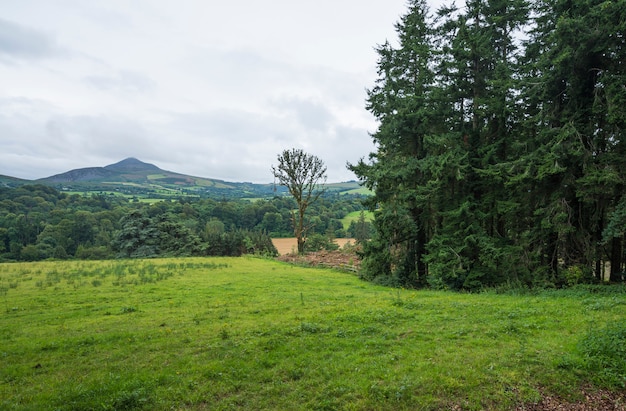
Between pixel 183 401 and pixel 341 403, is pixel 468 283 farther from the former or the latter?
pixel 183 401

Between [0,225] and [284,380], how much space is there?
255 feet

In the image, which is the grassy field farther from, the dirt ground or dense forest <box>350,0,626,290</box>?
the dirt ground

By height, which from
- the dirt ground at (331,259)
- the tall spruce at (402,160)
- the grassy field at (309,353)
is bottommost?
the dirt ground at (331,259)

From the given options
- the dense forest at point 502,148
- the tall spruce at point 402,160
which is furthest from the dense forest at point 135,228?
the dense forest at point 502,148

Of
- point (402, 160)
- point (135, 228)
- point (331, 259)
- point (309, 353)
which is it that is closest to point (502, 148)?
point (402, 160)

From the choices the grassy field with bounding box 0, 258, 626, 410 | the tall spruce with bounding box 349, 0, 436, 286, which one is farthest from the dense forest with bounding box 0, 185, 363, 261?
the grassy field with bounding box 0, 258, 626, 410

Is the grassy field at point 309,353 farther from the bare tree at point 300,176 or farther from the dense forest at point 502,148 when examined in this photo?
the bare tree at point 300,176

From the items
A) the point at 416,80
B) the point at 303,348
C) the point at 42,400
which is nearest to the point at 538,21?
the point at 416,80

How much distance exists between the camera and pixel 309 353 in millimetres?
6922

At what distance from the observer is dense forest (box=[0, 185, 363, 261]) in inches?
1652

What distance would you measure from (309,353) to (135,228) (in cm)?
4194

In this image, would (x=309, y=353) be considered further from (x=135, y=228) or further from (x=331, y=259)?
(x=135, y=228)

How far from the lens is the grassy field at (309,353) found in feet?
17.6

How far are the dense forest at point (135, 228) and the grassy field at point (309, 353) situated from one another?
40.0 feet
